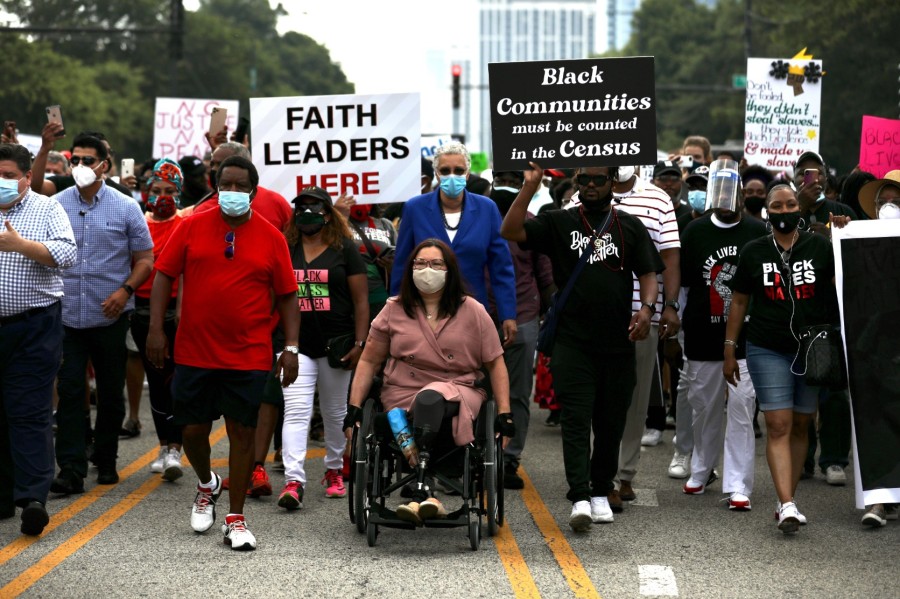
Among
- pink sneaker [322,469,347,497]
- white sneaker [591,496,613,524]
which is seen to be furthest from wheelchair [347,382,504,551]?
pink sneaker [322,469,347,497]

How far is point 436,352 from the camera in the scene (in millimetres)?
9180

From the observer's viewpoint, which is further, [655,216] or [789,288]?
[655,216]

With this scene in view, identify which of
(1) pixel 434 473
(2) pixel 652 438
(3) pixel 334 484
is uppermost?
(1) pixel 434 473

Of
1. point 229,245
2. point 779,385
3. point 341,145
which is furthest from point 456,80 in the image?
point 229,245

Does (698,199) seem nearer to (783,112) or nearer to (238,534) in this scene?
(783,112)

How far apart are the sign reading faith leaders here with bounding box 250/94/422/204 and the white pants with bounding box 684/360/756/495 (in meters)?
2.60

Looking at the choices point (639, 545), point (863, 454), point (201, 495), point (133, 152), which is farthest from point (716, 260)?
point (133, 152)

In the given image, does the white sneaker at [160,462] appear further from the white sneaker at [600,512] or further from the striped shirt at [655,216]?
the striped shirt at [655,216]

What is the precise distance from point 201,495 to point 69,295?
218 centimetres

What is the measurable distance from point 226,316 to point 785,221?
3.30 meters

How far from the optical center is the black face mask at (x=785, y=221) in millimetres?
9609

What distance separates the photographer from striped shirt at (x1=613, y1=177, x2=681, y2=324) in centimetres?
1050

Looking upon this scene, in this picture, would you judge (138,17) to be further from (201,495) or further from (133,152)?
(201,495)

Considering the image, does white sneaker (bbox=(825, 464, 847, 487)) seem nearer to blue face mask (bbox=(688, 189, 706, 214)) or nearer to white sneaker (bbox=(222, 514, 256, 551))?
blue face mask (bbox=(688, 189, 706, 214))
